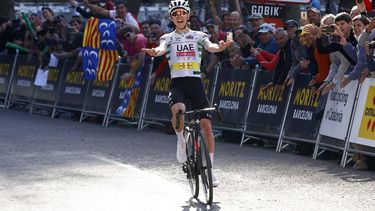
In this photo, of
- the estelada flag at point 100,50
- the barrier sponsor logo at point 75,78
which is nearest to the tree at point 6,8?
the barrier sponsor logo at point 75,78

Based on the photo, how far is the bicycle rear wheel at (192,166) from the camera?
10.8m

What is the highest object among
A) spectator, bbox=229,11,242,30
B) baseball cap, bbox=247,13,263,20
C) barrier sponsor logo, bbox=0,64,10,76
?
baseball cap, bbox=247,13,263,20

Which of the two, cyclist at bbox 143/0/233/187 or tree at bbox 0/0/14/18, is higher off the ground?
tree at bbox 0/0/14/18

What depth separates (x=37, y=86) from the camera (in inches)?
918

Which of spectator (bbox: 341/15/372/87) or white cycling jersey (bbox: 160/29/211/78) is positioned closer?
white cycling jersey (bbox: 160/29/211/78)

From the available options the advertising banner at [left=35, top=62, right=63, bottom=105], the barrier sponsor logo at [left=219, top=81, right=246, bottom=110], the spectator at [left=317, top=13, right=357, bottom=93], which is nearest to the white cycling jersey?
the spectator at [left=317, top=13, right=357, bottom=93]

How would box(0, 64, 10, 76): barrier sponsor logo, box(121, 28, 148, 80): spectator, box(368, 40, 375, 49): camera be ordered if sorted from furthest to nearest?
box(0, 64, 10, 76): barrier sponsor logo
box(121, 28, 148, 80): spectator
box(368, 40, 375, 49): camera

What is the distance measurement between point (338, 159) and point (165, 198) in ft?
15.4

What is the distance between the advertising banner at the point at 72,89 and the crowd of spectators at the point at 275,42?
0.30m

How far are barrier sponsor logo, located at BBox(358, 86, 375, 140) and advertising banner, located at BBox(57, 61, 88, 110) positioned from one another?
892 centimetres

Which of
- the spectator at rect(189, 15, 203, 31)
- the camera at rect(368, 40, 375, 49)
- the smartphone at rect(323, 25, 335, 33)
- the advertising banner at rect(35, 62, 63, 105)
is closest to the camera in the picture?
the camera at rect(368, 40, 375, 49)

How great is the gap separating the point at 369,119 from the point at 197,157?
385 centimetres

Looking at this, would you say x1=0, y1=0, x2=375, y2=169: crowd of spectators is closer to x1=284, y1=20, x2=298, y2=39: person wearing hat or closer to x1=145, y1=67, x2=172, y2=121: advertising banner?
x1=284, y1=20, x2=298, y2=39: person wearing hat

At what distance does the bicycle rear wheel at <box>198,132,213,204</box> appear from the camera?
1022cm
